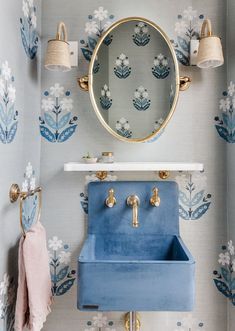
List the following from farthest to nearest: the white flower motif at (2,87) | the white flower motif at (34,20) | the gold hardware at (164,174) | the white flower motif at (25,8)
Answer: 1. the gold hardware at (164,174)
2. the white flower motif at (34,20)
3. the white flower motif at (25,8)
4. the white flower motif at (2,87)

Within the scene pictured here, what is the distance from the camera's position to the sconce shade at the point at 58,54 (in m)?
1.40

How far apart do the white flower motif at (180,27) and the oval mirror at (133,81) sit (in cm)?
12

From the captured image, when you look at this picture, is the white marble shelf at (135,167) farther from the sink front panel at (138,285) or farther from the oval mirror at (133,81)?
the sink front panel at (138,285)

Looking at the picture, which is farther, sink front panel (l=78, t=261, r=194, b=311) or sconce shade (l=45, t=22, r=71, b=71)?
sconce shade (l=45, t=22, r=71, b=71)

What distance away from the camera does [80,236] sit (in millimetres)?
1562

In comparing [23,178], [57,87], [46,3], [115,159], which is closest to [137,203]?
[115,159]

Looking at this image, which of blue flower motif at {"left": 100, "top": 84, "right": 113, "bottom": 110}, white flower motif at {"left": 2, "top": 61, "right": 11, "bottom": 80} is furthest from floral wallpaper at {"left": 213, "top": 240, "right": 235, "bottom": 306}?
white flower motif at {"left": 2, "top": 61, "right": 11, "bottom": 80}

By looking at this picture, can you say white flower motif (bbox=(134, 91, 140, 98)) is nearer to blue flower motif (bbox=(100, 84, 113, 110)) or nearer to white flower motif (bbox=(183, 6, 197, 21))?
blue flower motif (bbox=(100, 84, 113, 110))

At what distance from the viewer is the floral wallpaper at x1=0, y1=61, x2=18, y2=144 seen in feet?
3.65

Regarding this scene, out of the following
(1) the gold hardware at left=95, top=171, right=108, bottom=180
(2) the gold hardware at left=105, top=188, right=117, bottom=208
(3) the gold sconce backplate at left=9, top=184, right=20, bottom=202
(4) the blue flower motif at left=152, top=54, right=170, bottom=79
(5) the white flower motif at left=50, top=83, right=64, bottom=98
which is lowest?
(2) the gold hardware at left=105, top=188, right=117, bottom=208

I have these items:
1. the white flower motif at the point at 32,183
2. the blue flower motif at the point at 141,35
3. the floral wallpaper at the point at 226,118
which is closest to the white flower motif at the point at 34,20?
the blue flower motif at the point at 141,35

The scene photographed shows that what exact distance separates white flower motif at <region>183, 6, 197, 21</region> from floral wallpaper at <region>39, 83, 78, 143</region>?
2.22 ft

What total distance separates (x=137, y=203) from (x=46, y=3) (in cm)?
106

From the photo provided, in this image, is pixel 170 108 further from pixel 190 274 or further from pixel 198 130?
pixel 190 274
